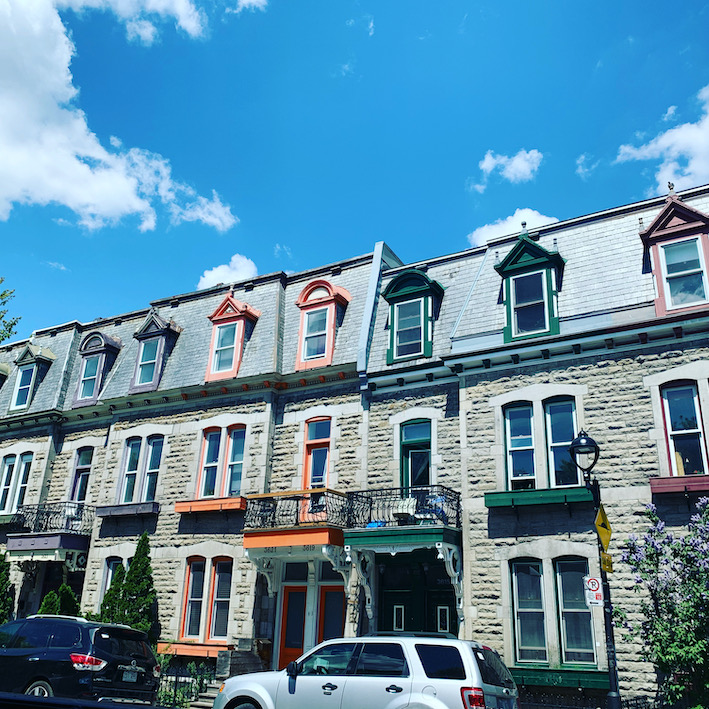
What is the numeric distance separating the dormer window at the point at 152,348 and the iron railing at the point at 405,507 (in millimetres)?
9411

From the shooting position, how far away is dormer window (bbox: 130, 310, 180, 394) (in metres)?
24.3

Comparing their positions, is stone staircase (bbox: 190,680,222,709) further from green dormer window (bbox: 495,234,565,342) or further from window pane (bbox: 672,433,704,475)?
window pane (bbox: 672,433,704,475)

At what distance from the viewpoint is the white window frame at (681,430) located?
14.6m

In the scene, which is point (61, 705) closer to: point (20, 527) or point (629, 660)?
point (629, 660)

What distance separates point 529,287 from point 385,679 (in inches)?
435

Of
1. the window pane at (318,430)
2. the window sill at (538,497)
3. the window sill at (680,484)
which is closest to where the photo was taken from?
the window sill at (680,484)

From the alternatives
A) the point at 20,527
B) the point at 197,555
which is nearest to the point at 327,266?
the point at 197,555

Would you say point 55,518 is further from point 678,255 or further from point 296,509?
point 678,255

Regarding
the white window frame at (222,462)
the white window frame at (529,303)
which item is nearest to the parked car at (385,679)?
the white window frame at (529,303)

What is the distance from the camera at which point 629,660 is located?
1402 cm

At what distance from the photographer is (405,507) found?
16.9 m

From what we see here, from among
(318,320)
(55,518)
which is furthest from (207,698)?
(318,320)

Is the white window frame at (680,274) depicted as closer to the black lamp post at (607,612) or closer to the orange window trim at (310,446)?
the black lamp post at (607,612)

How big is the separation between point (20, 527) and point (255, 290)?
38.7ft
